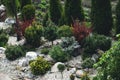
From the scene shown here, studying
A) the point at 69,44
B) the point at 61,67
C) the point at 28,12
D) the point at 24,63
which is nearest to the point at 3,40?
the point at 28,12

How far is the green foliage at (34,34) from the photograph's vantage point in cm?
1717

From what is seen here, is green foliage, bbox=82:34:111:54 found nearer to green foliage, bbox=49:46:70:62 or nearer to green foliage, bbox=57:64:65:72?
green foliage, bbox=49:46:70:62

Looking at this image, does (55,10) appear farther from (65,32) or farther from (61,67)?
(61,67)

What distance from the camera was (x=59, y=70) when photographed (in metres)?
14.3

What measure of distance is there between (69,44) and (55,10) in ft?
17.7

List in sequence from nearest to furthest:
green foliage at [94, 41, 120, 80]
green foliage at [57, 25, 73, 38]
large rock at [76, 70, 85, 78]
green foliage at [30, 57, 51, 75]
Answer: green foliage at [94, 41, 120, 80], large rock at [76, 70, 85, 78], green foliage at [30, 57, 51, 75], green foliage at [57, 25, 73, 38]

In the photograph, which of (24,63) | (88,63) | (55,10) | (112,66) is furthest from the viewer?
(55,10)

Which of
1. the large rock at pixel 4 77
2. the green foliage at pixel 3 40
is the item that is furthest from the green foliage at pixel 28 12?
the large rock at pixel 4 77

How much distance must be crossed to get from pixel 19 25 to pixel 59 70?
5781 millimetres

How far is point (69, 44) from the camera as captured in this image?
15.6 metres

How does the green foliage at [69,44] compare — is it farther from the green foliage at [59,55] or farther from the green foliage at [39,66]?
the green foliage at [39,66]

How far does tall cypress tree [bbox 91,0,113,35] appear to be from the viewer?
57.0ft

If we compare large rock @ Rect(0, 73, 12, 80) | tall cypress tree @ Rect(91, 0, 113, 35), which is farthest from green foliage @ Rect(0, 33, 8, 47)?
tall cypress tree @ Rect(91, 0, 113, 35)

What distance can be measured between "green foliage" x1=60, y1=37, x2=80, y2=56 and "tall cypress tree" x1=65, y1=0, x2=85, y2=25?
311 cm
